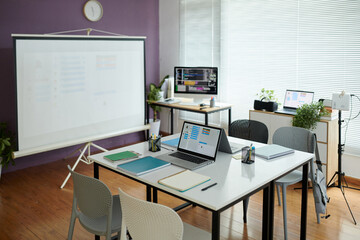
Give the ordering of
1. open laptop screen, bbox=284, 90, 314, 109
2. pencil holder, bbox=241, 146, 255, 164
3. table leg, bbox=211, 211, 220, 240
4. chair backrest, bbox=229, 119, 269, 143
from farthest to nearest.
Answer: open laptop screen, bbox=284, 90, 314, 109
chair backrest, bbox=229, 119, 269, 143
pencil holder, bbox=241, 146, 255, 164
table leg, bbox=211, 211, 220, 240

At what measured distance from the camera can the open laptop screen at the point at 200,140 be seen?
9.23 feet

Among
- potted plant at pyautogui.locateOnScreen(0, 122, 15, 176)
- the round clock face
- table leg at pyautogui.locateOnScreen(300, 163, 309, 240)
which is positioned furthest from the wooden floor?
the round clock face

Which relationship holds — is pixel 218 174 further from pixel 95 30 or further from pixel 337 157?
pixel 95 30

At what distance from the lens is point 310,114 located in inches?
162

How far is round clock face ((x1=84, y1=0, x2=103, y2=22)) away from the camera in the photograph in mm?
5329

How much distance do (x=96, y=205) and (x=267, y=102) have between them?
114 inches

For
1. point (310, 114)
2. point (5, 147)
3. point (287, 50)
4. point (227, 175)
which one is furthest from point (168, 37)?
point (227, 175)

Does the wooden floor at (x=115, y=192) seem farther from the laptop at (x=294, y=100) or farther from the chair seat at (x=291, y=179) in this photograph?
the laptop at (x=294, y=100)

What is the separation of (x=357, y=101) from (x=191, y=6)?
295 cm

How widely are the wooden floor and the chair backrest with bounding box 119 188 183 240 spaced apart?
1311 mm

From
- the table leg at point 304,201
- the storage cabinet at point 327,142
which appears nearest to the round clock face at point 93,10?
the storage cabinet at point 327,142

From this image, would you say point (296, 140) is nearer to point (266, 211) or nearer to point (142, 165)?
point (266, 211)

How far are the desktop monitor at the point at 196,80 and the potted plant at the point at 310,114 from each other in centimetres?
135

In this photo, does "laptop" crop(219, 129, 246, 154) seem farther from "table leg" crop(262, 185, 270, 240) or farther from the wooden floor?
the wooden floor
